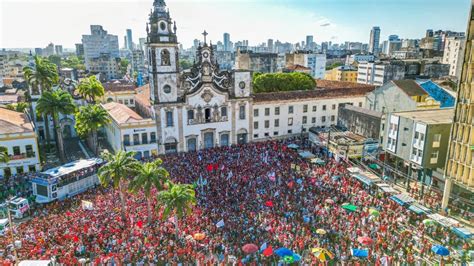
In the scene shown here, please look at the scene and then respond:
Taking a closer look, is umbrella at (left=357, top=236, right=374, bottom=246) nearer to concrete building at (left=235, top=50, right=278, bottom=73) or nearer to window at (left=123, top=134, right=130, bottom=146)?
window at (left=123, top=134, right=130, bottom=146)

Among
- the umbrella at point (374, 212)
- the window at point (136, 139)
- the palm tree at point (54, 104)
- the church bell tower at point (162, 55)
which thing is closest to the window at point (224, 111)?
the church bell tower at point (162, 55)

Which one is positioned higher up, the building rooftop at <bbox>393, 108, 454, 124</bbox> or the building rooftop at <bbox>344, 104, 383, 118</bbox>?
the building rooftop at <bbox>393, 108, 454, 124</bbox>

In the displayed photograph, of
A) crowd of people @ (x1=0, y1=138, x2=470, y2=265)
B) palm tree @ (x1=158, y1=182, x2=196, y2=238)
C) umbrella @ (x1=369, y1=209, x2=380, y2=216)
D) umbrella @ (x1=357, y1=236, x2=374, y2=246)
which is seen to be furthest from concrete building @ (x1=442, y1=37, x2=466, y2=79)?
palm tree @ (x1=158, y1=182, x2=196, y2=238)

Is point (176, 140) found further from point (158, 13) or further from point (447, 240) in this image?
point (447, 240)

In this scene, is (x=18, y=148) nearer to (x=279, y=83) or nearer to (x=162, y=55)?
(x=162, y=55)

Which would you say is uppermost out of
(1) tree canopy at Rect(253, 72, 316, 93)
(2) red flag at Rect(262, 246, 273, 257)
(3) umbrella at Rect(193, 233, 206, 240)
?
(1) tree canopy at Rect(253, 72, 316, 93)

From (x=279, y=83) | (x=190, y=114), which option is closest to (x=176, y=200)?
(x=190, y=114)

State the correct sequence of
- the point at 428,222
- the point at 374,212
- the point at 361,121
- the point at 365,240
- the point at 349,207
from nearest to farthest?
the point at 365,240 → the point at 428,222 → the point at 374,212 → the point at 349,207 → the point at 361,121
